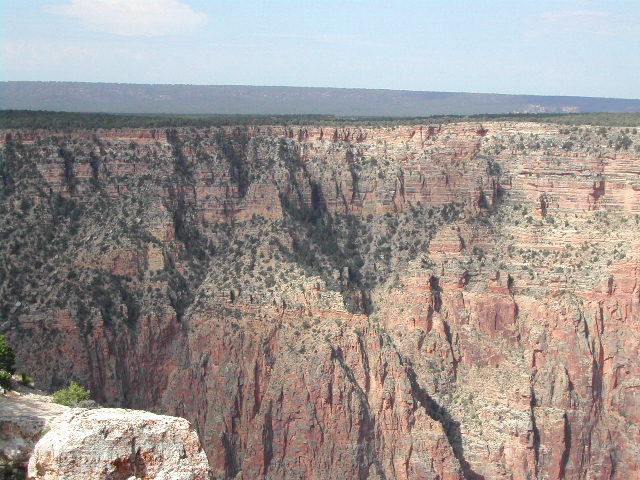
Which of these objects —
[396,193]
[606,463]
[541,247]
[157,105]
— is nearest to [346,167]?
[396,193]

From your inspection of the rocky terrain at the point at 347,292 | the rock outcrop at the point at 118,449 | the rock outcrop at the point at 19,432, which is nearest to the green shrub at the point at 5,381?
the rock outcrop at the point at 19,432

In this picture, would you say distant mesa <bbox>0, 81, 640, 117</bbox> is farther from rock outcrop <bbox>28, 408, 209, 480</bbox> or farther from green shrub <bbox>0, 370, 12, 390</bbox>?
rock outcrop <bbox>28, 408, 209, 480</bbox>

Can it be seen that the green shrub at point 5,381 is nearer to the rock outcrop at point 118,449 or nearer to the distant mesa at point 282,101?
the rock outcrop at point 118,449

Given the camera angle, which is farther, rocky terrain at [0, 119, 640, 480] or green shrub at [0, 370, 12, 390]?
rocky terrain at [0, 119, 640, 480]

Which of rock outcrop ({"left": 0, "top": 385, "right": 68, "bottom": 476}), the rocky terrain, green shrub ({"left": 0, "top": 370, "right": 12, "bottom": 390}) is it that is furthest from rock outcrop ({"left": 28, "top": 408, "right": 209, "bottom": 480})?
the rocky terrain

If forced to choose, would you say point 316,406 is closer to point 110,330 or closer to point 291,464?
point 291,464

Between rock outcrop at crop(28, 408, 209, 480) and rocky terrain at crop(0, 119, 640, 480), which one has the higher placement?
rock outcrop at crop(28, 408, 209, 480)
